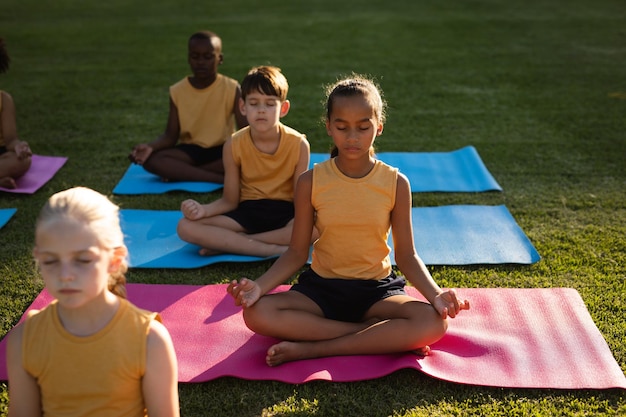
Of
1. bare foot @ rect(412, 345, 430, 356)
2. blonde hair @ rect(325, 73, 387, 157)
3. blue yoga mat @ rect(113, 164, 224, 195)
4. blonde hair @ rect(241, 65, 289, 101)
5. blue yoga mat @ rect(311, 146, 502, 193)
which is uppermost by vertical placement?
blonde hair @ rect(325, 73, 387, 157)

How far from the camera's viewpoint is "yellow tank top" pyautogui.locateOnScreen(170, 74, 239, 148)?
4.98 meters

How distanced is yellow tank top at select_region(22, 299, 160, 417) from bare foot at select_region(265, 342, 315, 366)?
81 cm

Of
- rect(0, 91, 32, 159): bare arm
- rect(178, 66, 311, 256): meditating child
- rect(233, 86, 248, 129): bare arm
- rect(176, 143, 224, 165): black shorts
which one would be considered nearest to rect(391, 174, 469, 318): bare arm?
rect(178, 66, 311, 256): meditating child

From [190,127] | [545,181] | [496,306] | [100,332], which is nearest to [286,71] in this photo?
[190,127]

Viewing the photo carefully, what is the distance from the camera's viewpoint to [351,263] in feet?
9.69

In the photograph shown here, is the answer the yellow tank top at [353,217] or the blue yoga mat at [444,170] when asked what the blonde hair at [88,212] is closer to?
the yellow tank top at [353,217]

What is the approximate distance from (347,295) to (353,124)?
0.72 meters

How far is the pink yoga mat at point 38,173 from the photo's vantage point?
4.65 meters

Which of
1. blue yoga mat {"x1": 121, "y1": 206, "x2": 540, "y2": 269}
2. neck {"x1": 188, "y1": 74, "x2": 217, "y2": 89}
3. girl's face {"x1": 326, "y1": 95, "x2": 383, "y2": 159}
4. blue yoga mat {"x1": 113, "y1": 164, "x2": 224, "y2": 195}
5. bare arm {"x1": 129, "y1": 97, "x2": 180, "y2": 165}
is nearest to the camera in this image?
girl's face {"x1": 326, "y1": 95, "x2": 383, "y2": 159}

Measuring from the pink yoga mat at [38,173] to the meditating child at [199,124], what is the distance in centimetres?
65

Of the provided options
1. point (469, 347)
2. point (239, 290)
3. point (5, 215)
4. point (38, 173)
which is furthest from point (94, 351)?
point (38, 173)

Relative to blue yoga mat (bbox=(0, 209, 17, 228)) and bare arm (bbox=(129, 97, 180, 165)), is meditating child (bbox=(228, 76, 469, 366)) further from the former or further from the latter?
bare arm (bbox=(129, 97, 180, 165))

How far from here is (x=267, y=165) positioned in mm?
3910

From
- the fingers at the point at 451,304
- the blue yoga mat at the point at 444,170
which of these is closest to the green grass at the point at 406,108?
the blue yoga mat at the point at 444,170
